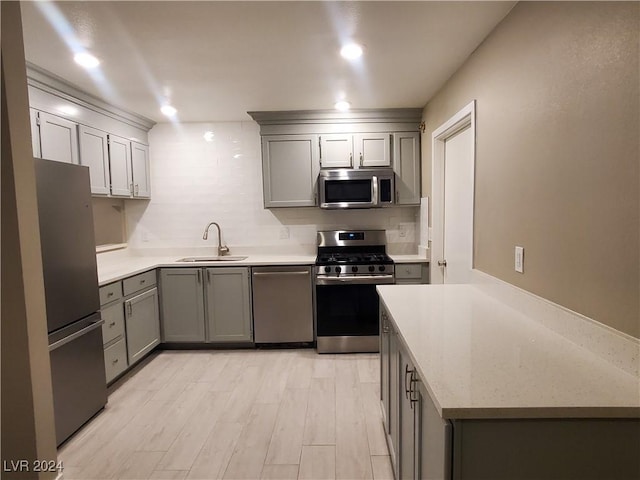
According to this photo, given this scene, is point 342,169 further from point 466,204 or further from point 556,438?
point 556,438

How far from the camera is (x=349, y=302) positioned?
10.8 ft

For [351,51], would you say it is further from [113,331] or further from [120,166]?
[113,331]

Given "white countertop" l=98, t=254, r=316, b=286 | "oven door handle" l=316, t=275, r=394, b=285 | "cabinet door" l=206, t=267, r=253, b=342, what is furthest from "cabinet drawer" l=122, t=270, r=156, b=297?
"oven door handle" l=316, t=275, r=394, b=285

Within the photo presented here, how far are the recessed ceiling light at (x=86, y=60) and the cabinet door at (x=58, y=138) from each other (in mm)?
494

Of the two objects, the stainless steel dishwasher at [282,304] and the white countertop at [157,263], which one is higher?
the white countertop at [157,263]

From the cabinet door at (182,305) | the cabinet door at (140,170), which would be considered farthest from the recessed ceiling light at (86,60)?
the cabinet door at (182,305)

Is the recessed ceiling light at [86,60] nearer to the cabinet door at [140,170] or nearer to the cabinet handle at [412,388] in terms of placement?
the cabinet door at [140,170]

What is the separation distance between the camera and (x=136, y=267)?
3158mm

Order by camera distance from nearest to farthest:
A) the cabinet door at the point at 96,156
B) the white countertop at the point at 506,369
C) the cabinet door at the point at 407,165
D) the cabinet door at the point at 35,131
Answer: the white countertop at the point at 506,369 → the cabinet door at the point at 35,131 → the cabinet door at the point at 96,156 → the cabinet door at the point at 407,165

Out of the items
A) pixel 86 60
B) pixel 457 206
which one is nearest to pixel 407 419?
pixel 457 206

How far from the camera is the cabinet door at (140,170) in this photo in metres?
3.54

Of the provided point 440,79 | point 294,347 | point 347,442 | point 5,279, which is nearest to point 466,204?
point 440,79

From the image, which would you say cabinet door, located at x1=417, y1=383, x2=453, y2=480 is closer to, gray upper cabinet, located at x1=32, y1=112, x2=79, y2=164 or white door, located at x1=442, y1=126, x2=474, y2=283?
white door, located at x1=442, y1=126, x2=474, y2=283

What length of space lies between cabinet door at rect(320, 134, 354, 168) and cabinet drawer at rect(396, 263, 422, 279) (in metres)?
1.18
